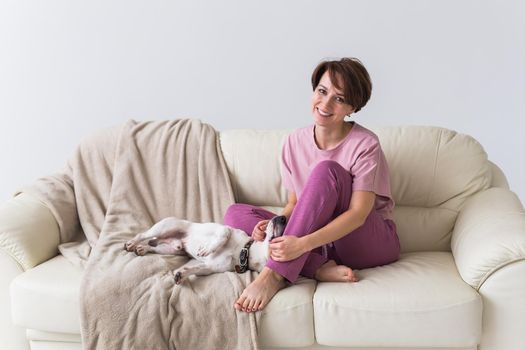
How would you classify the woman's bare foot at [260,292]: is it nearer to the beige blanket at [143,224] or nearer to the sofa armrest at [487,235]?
the beige blanket at [143,224]

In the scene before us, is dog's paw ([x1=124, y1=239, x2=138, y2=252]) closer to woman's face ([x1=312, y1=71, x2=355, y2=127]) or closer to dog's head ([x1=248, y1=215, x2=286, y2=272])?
dog's head ([x1=248, y1=215, x2=286, y2=272])

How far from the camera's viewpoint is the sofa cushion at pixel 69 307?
7.66ft

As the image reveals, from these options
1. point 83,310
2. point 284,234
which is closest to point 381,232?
point 284,234

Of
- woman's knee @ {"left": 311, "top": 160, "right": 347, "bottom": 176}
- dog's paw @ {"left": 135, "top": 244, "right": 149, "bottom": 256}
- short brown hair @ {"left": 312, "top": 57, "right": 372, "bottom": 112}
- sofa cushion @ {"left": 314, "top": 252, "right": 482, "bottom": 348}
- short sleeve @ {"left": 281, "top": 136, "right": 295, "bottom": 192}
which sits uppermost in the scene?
short brown hair @ {"left": 312, "top": 57, "right": 372, "bottom": 112}

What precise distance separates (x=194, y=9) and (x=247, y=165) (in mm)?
974

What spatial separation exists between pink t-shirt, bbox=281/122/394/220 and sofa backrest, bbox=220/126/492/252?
18 cm

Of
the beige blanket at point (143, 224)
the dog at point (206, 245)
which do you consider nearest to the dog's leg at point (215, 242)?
the dog at point (206, 245)

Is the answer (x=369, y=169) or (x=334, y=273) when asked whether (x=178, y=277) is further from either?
(x=369, y=169)

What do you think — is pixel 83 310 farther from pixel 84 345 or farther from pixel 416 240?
pixel 416 240

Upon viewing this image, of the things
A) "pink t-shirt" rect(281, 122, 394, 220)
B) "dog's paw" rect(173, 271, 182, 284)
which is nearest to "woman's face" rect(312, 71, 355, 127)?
"pink t-shirt" rect(281, 122, 394, 220)

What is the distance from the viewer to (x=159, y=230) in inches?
106

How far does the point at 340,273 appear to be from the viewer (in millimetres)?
2461

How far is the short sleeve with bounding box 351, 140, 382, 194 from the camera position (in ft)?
8.20

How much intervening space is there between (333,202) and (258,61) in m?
1.32
